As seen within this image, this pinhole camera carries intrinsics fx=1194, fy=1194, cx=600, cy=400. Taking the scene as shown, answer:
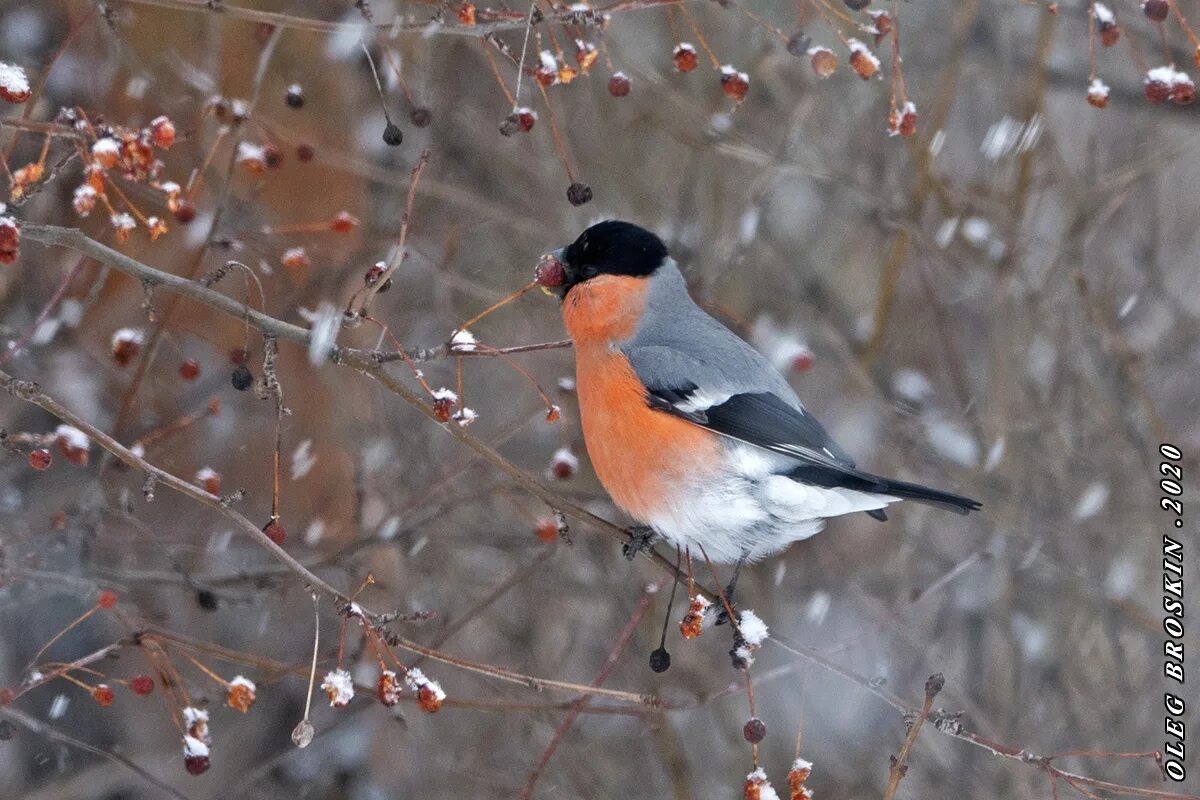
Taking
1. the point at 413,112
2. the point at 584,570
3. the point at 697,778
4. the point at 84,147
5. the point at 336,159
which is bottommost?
the point at 697,778

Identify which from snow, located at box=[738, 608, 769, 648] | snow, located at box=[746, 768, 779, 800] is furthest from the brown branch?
snow, located at box=[738, 608, 769, 648]

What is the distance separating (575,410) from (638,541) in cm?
159

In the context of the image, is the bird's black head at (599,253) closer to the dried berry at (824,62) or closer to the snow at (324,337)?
the dried berry at (824,62)

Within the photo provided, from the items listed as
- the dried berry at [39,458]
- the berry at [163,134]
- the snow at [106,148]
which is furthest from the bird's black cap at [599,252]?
the dried berry at [39,458]

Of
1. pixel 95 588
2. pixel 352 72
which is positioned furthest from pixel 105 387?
pixel 352 72

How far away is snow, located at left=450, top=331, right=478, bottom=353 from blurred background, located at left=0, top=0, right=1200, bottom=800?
1.27m

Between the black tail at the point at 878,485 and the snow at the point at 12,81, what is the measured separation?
2.13 m

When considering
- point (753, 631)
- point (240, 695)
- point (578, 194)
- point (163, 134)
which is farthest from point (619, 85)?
point (240, 695)

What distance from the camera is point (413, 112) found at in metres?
3.07

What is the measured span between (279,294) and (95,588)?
123 centimetres

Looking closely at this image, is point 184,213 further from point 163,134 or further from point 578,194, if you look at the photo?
point 578,194

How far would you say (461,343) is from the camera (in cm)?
230

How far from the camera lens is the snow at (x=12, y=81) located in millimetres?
2338

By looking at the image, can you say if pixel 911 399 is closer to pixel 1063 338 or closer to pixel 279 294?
pixel 1063 338
